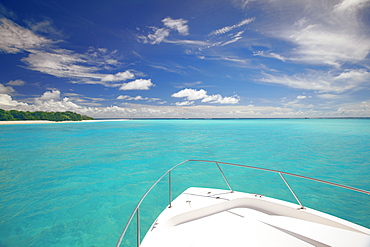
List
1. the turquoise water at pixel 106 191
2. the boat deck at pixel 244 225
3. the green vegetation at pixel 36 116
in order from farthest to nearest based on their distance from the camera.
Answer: the green vegetation at pixel 36 116, the turquoise water at pixel 106 191, the boat deck at pixel 244 225

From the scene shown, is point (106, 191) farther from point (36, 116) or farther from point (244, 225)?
point (36, 116)

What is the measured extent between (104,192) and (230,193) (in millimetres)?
7460

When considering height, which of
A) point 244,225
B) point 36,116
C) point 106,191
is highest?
point 36,116

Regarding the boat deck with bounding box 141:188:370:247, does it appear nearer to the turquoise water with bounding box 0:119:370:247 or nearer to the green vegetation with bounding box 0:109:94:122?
the turquoise water with bounding box 0:119:370:247

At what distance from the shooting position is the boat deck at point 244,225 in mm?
2539

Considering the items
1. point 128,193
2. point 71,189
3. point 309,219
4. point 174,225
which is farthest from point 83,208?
point 309,219

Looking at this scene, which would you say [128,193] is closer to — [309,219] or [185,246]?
[185,246]

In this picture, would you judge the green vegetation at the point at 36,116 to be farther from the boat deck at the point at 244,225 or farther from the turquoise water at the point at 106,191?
the boat deck at the point at 244,225

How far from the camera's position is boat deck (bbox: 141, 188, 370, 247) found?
2.54 meters

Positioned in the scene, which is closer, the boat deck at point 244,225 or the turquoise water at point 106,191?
the boat deck at point 244,225

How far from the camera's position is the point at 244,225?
9.85ft

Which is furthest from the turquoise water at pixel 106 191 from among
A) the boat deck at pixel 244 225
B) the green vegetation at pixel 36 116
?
the green vegetation at pixel 36 116

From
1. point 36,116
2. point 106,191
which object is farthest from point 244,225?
point 36,116

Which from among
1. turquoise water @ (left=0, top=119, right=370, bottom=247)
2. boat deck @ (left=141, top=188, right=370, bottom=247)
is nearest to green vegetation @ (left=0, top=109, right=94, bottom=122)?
turquoise water @ (left=0, top=119, right=370, bottom=247)
